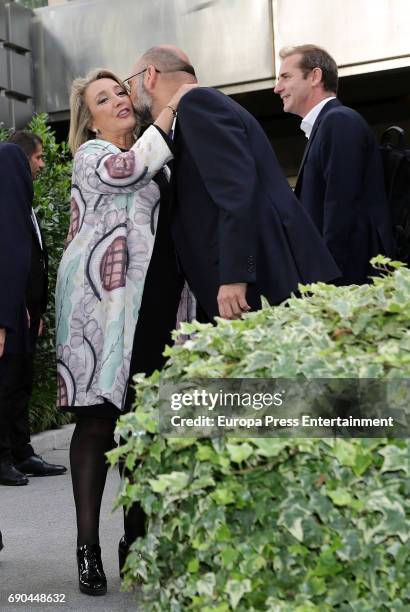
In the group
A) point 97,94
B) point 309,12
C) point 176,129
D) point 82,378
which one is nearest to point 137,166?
point 176,129

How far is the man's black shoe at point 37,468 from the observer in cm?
621

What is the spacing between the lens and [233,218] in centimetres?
311

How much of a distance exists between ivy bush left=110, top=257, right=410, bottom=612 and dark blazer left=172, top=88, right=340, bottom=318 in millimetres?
1221

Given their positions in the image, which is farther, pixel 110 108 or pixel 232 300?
pixel 110 108

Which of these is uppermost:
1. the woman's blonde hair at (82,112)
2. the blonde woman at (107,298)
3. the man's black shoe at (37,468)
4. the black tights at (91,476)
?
the woman's blonde hair at (82,112)

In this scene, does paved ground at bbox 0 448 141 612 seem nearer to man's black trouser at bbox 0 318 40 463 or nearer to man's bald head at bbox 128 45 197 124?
man's black trouser at bbox 0 318 40 463

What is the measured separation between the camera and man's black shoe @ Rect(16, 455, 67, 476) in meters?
6.21

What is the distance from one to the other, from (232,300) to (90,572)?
45.0 inches

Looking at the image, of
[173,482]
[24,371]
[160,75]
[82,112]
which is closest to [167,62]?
[160,75]

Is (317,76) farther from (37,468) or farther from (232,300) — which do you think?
(37,468)

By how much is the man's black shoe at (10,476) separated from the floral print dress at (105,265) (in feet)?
8.17

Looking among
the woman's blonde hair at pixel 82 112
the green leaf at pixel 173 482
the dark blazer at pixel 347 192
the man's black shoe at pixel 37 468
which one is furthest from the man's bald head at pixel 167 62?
the man's black shoe at pixel 37 468

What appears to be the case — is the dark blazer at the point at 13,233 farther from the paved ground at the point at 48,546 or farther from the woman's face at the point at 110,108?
the paved ground at the point at 48,546

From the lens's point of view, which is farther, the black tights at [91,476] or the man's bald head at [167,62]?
the man's bald head at [167,62]
